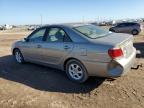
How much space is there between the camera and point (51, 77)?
6742 millimetres

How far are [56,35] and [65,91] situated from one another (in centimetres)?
189

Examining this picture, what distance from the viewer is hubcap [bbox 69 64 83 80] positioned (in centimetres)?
602

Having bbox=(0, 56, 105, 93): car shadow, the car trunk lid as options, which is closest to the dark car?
bbox=(0, 56, 105, 93): car shadow

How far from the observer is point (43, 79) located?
21.7 ft

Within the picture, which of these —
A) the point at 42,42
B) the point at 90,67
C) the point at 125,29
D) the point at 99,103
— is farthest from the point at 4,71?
the point at 125,29

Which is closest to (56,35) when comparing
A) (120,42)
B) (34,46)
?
(34,46)

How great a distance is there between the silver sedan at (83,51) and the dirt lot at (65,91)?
0.38 metres

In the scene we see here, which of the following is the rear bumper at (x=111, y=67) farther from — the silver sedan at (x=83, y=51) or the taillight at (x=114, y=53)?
the taillight at (x=114, y=53)

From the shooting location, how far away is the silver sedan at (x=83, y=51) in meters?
5.29

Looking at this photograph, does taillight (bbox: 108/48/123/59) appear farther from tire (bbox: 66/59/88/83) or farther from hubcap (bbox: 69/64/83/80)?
hubcap (bbox: 69/64/83/80)

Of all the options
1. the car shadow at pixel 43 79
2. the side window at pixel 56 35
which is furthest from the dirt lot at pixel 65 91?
the side window at pixel 56 35

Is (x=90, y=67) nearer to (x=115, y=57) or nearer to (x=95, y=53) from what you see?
(x=95, y=53)

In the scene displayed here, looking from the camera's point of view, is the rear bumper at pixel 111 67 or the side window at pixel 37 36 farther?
the side window at pixel 37 36

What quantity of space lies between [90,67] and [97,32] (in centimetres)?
130
